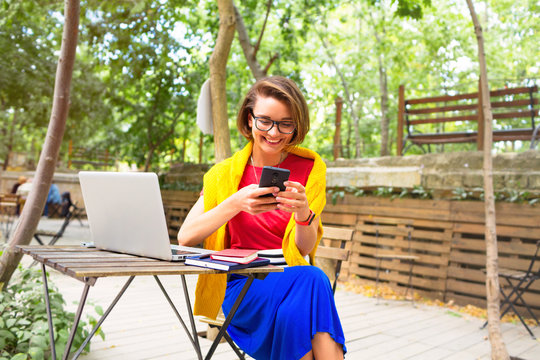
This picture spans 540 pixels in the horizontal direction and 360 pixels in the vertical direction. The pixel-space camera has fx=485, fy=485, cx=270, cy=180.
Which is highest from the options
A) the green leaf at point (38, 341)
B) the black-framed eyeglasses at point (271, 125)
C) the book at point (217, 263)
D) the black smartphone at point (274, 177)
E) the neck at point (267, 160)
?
the black-framed eyeglasses at point (271, 125)

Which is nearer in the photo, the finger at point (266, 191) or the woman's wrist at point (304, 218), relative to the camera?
the finger at point (266, 191)

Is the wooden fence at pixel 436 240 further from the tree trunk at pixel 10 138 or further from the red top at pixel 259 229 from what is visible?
the tree trunk at pixel 10 138

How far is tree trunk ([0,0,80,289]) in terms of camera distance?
2.84m

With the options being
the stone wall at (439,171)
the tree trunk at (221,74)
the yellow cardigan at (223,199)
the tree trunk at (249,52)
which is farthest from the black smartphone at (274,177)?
the stone wall at (439,171)

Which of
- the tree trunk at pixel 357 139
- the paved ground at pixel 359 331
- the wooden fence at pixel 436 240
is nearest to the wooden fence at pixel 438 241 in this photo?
the wooden fence at pixel 436 240

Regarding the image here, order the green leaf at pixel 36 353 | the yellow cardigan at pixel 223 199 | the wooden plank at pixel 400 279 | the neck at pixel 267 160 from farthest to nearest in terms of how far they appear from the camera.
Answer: the wooden plank at pixel 400 279, the green leaf at pixel 36 353, the neck at pixel 267 160, the yellow cardigan at pixel 223 199

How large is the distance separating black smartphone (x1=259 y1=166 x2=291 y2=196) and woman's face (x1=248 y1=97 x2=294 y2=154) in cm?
39

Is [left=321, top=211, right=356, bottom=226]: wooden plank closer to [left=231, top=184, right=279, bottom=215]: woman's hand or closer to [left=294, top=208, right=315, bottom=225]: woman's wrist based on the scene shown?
[left=294, top=208, right=315, bottom=225]: woman's wrist

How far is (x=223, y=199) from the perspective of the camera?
2.13m

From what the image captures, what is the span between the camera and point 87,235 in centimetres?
1197

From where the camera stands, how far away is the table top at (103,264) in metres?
1.34

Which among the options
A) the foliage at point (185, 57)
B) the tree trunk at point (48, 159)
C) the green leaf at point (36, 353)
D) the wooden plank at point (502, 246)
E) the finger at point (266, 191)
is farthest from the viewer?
the foliage at point (185, 57)

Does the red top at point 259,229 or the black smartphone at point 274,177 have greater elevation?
the black smartphone at point 274,177

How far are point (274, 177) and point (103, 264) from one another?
2.07 feet
